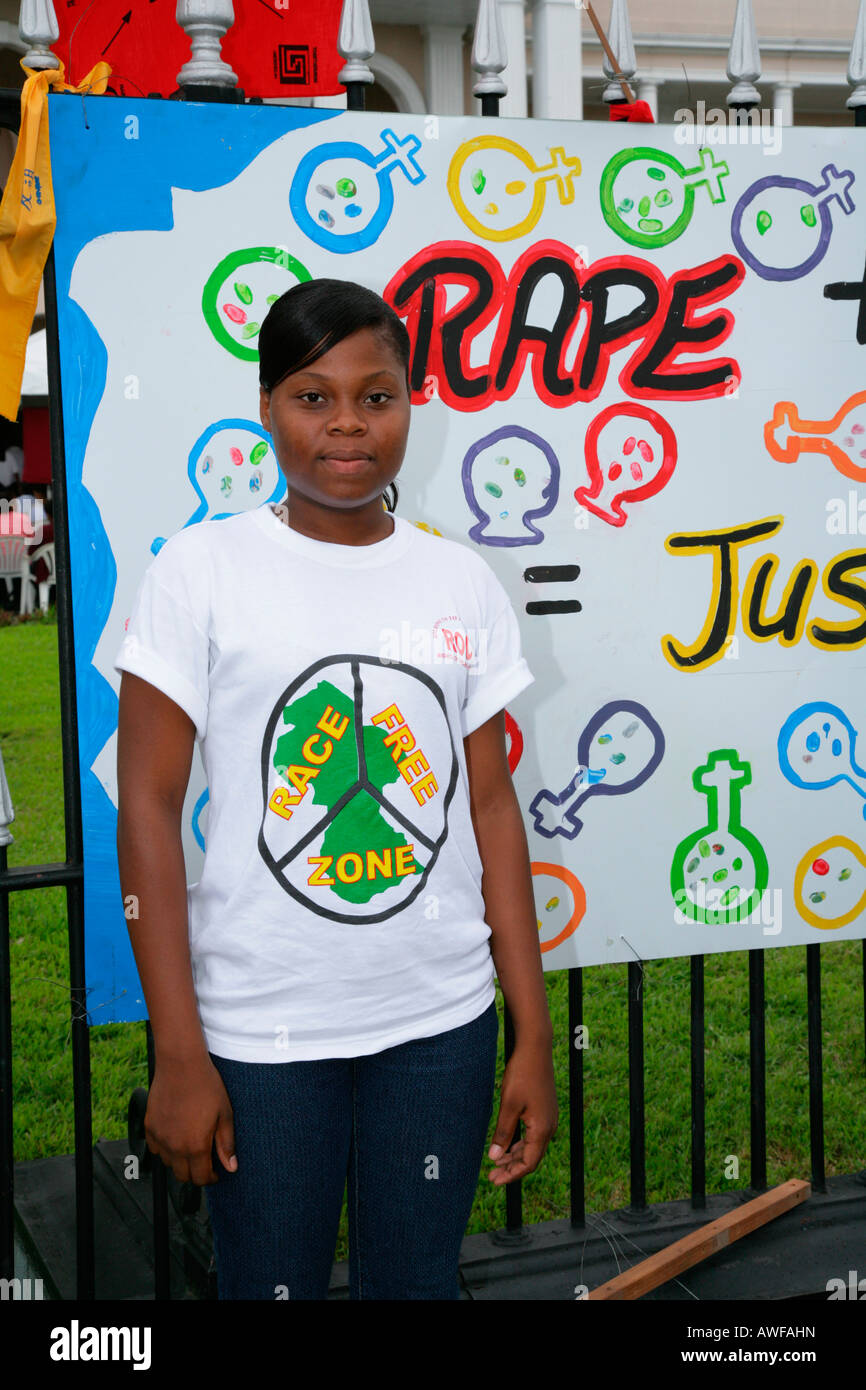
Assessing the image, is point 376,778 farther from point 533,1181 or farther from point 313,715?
point 533,1181

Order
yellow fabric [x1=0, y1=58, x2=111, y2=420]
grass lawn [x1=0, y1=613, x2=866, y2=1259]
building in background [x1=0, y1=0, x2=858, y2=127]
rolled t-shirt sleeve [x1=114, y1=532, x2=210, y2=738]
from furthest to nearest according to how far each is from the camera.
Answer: building in background [x1=0, y1=0, x2=858, y2=127] → grass lawn [x1=0, y1=613, x2=866, y2=1259] → yellow fabric [x1=0, y1=58, x2=111, y2=420] → rolled t-shirt sleeve [x1=114, y1=532, x2=210, y2=738]

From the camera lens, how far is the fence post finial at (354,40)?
2.31 meters

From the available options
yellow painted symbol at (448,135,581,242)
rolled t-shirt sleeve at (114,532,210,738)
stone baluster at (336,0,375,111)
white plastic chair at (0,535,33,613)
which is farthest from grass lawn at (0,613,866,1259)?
white plastic chair at (0,535,33,613)

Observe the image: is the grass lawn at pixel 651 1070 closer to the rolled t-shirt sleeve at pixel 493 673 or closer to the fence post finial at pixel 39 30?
the rolled t-shirt sleeve at pixel 493 673

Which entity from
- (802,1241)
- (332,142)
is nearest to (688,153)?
(332,142)

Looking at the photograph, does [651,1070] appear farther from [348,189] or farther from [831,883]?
[348,189]

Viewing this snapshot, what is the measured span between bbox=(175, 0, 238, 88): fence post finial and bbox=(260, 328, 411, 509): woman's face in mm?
785

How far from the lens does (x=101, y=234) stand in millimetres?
2264

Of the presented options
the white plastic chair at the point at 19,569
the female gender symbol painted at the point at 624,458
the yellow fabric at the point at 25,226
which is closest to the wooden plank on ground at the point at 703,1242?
the female gender symbol painted at the point at 624,458

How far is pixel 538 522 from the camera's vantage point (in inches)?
103

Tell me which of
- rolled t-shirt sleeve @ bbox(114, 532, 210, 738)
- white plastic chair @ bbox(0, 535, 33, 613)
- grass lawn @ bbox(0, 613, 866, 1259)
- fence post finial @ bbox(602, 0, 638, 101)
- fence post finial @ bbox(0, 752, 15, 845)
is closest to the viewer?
rolled t-shirt sleeve @ bbox(114, 532, 210, 738)

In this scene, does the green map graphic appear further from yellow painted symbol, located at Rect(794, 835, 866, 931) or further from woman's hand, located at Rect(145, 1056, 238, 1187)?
yellow painted symbol, located at Rect(794, 835, 866, 931)

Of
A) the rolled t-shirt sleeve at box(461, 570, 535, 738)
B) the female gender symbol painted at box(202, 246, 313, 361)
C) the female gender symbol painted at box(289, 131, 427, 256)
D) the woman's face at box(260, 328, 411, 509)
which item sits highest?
the female gender symbol painted at box(289, 131, 427, 256)

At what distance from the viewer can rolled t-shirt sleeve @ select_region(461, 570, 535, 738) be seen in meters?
1.90
